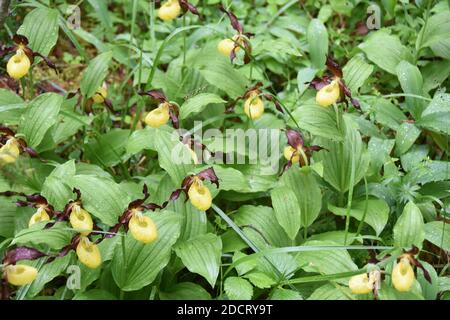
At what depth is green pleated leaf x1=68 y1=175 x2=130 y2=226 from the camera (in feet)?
6.37

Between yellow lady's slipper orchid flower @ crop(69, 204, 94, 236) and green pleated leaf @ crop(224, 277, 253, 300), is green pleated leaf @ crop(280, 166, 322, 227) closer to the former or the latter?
green pleated leaf @ crop(224, 277, 253, 300)

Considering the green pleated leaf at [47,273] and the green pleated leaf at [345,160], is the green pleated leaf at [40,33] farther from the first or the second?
the green pleated leaf at [345,160]

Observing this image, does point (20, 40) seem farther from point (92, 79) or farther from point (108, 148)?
point (108, 148)

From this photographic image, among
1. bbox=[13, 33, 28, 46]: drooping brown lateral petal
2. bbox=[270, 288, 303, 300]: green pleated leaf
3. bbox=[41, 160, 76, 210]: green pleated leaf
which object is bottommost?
bbox=[270, 288, 303, 300]: green pleated leaf

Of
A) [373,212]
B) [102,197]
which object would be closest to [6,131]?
[102,197]

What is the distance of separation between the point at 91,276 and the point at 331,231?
0.99 m

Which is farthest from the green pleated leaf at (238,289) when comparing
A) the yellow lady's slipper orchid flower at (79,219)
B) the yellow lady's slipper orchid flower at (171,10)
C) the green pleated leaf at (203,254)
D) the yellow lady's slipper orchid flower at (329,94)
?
the yellow lady's slipper orchid flower at (171,10)

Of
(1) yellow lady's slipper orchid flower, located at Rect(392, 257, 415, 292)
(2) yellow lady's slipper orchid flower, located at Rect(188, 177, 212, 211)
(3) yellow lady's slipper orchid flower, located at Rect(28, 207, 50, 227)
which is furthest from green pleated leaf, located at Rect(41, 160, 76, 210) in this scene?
(1) yellow lady's slipper orchid flower, located at Rect(392, 257, 415, 292)

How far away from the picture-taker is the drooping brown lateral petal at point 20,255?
1.69 m

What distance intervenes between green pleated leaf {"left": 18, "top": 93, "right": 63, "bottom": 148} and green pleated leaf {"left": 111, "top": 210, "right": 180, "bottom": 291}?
65cm

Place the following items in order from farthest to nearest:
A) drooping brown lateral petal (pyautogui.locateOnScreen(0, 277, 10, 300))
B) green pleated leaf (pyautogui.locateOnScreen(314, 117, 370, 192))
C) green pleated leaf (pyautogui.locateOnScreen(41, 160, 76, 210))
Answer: green pleated leaf (pyautogui.locateOnScreen(314, 117, 370, 192)), drooping brown lateral petal (pyautogui.locateOnScreen(0, 277, 10, 300)), green pleated leaf (pyautogui.locateOnScreen(41, 160, 76, 210))

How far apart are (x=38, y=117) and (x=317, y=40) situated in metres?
1.39
